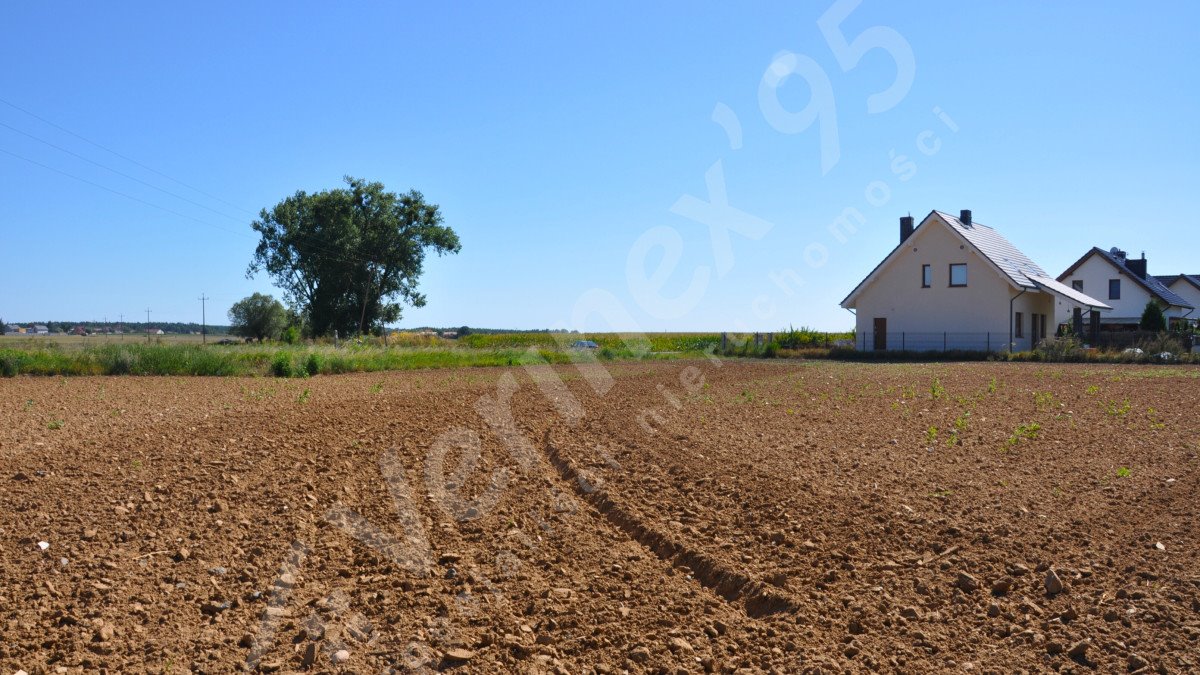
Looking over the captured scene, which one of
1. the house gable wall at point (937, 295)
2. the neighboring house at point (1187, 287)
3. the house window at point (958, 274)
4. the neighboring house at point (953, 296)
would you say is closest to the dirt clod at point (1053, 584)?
the neighboring house at point (953, 296)

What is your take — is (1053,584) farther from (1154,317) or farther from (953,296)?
(1154,317)

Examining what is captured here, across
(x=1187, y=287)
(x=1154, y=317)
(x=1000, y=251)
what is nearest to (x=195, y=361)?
(x=1000, y=251)

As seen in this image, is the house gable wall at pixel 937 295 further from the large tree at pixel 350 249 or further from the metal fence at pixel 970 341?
the large tree at pixel 350 249

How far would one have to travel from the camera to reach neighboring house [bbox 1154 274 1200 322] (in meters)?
54.9

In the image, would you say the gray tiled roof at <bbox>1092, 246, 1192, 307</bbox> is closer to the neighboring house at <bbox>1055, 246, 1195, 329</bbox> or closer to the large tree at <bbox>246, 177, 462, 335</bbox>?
the neighboring house at <bbox>1055, 246, 1195, 329</bbox>

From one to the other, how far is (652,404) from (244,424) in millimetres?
6712

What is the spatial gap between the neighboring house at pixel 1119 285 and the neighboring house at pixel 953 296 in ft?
35.7

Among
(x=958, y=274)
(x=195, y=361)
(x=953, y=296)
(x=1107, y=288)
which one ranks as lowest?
(x=195, y=361)

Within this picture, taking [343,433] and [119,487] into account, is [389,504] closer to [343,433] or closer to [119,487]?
[119,487]

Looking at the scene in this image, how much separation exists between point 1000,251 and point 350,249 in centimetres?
3625

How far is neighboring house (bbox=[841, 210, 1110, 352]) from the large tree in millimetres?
28621

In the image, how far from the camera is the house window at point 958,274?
3547 cm

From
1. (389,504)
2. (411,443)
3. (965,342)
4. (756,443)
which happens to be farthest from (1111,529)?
(965,342)

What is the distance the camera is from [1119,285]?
47844 mm
